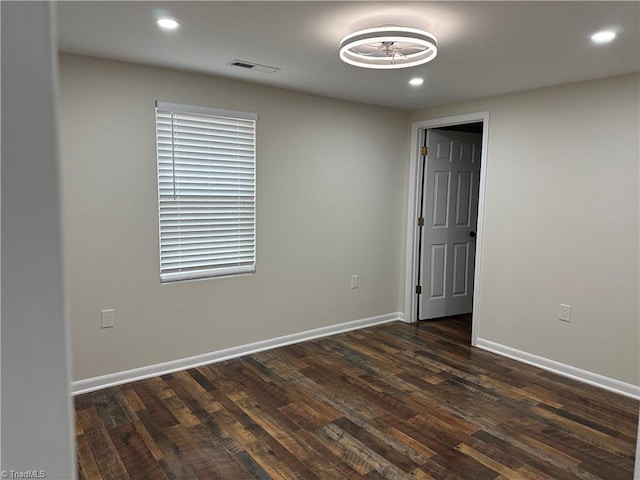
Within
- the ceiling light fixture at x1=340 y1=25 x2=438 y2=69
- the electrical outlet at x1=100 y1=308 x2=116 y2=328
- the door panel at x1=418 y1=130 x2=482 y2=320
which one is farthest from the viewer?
the door panel at x1=418 y1=130 x2=482 y2=320

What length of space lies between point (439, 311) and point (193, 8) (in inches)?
159

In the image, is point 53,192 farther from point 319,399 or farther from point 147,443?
point 319,399

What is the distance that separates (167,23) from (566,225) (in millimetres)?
3175

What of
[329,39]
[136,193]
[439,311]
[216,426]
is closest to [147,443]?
[216,426]

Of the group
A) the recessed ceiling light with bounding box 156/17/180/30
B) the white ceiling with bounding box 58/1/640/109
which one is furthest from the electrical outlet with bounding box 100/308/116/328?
the recessed ceiling light with bounding box 156/17/180/30

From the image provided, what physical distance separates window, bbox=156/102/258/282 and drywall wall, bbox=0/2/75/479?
3080 millimetres

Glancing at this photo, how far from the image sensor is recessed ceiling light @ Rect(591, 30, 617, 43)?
2.37 m

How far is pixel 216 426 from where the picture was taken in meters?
2.71

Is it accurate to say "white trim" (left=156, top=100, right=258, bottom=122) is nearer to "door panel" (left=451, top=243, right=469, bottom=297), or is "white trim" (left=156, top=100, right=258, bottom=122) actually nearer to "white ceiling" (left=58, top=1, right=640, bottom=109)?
"white ceiling" (left=58, top=1, right=640, bottom=109)

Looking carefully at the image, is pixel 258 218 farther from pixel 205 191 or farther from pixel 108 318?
pixel 108 318

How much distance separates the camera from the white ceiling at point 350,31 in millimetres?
2113

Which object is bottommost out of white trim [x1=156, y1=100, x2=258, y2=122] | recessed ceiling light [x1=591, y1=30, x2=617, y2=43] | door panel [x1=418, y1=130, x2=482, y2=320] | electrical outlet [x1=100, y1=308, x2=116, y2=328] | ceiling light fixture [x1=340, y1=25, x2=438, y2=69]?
electrical outlet [x1=100, y1=308, x2=116, y2=328]

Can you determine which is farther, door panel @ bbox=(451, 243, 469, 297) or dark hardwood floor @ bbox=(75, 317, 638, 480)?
door panel @ bbox=(451, 243, 469, 297)

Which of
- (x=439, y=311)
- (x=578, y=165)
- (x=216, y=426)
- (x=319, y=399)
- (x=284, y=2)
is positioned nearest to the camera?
(x=284, y=2)
